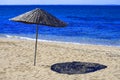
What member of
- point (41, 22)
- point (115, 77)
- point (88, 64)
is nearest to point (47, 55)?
point (88, 64)

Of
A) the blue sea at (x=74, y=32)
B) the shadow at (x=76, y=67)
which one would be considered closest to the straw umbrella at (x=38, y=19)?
the shadow at (x=76, y=67)

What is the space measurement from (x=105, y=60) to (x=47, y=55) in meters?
2.26

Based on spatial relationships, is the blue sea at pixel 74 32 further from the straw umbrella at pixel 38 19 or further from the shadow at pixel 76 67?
the straw umbrella at pixel 38 19

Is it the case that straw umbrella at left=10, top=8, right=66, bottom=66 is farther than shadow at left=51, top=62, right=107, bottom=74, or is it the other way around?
shadow at left=51, top=62, right=107, bottom=74

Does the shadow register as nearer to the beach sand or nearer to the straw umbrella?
the beach sand

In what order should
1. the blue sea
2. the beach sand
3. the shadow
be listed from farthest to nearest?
the blue sea, the shadow, the beach sand

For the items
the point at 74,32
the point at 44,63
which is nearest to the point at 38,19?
the point at 44,63

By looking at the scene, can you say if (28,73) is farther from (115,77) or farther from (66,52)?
(66,52)

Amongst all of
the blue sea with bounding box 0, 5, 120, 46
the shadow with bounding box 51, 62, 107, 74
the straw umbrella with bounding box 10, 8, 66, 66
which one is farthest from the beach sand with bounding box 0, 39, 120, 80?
the blue sea with bounding box 0, 5, 120, 46

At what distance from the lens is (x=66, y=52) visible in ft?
41.0

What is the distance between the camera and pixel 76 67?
9648 millimetres

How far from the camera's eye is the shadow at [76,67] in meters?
9.16

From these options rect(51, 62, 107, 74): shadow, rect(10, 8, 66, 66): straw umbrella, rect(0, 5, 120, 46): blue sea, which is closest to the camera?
rect(10, 8, 66, 66): straw umbrella

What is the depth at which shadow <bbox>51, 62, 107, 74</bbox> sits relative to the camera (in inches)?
361
